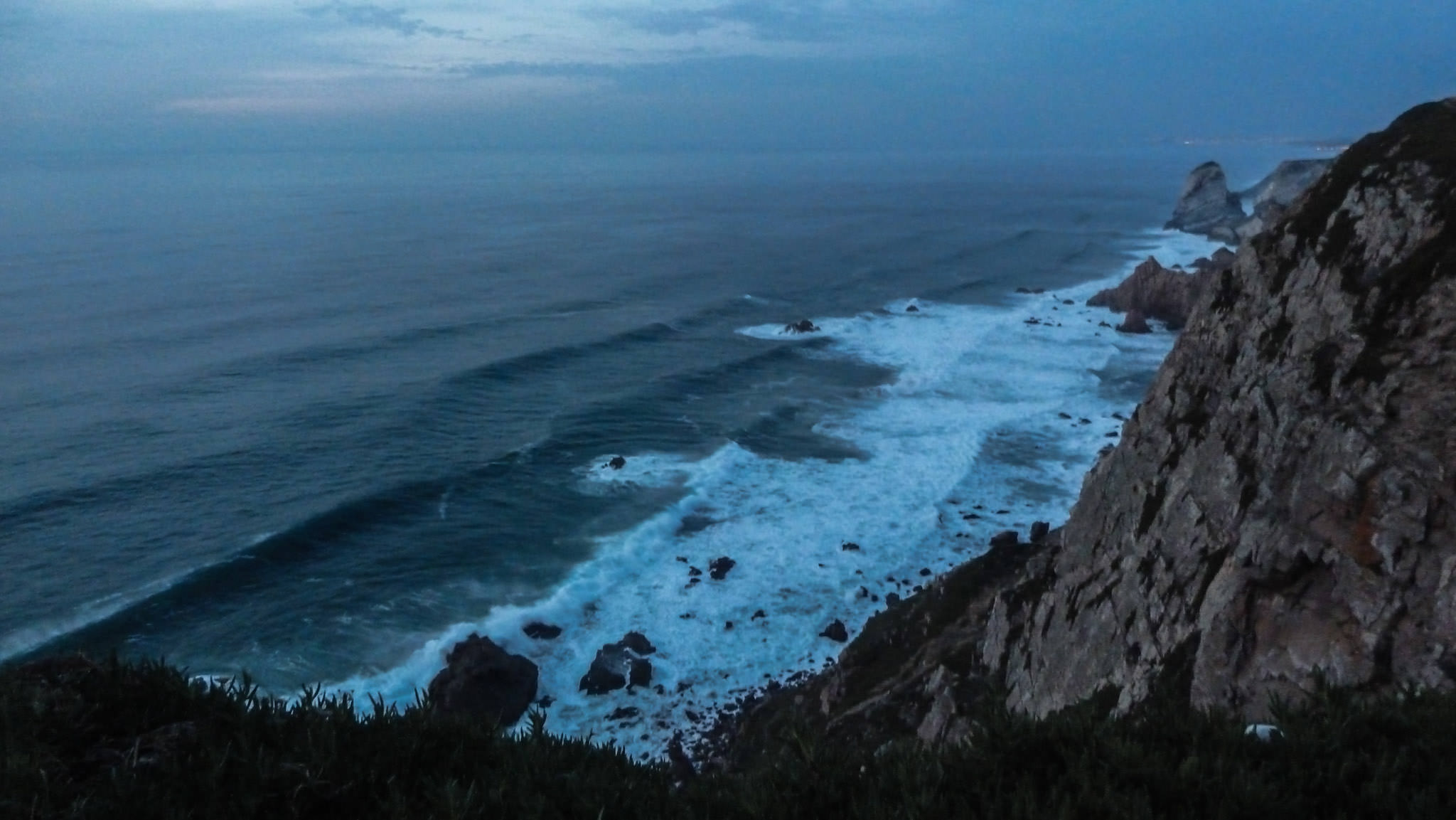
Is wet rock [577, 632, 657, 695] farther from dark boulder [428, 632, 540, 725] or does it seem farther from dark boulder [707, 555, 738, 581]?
dark boulder [707, 555, 738, 581]

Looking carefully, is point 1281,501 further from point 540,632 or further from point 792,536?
point 792,536

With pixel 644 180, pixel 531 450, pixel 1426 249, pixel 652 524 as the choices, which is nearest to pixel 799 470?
pixel 652 524

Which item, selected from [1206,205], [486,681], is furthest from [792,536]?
[1206,205]

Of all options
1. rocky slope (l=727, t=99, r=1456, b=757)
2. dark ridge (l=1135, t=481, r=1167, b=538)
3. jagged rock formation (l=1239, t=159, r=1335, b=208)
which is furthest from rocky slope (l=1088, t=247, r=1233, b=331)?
jagged rock formation (l=1239, t=159, r=1335, b=208)

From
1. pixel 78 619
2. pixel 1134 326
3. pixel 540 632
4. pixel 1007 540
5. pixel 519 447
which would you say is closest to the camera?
pixel 1007 540

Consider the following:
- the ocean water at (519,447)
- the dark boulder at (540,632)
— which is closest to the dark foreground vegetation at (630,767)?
the ocean water at (519,447)

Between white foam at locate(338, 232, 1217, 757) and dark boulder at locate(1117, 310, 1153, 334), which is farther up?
dark boulder at locate(1117, 310, 1153, 334)
